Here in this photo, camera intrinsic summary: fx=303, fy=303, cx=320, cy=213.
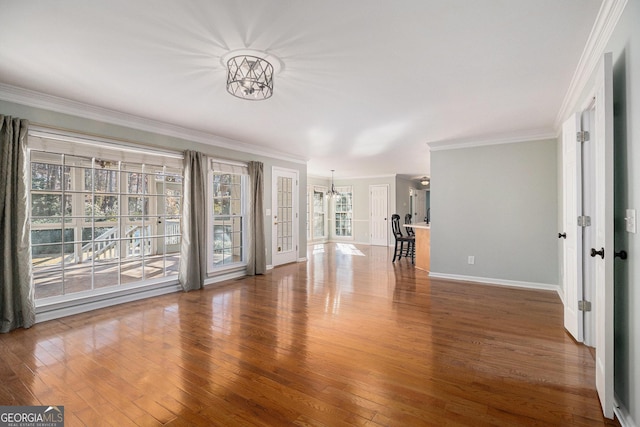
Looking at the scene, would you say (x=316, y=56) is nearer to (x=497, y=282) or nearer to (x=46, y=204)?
(x=46, y=204)

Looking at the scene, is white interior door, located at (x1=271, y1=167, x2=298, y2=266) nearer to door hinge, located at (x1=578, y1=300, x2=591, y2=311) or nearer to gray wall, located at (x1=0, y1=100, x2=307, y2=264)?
gray wall, located at (x1=0, y1=100, x2=307, y2=264)

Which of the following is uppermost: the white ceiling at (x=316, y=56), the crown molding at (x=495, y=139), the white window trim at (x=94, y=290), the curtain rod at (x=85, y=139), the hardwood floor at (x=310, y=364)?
the white ceiling at (x=316, y=56)

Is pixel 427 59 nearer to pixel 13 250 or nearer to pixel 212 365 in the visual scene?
pixel 212 365

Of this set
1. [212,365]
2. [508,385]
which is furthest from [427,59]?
[212,365]

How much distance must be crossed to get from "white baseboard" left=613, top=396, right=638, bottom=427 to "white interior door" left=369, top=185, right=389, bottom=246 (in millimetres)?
8720

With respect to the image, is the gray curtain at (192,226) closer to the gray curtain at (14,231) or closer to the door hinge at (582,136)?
the gray curtain at (14,231)

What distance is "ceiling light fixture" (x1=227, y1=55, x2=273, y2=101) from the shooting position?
2.53 metres

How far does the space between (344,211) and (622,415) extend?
995 cm

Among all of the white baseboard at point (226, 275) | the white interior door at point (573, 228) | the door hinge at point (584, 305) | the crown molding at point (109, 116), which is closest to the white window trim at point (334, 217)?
the crown molding at point (109, 116)

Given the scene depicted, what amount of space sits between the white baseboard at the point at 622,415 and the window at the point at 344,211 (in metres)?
9.67

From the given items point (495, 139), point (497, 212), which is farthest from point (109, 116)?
point (497, 212)

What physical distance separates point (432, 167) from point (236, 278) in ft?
13.8

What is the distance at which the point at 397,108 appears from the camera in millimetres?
3738

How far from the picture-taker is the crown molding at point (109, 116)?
10.6 feet
